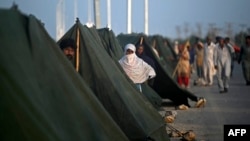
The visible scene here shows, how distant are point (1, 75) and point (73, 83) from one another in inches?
42.6

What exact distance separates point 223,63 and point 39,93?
48.1ft

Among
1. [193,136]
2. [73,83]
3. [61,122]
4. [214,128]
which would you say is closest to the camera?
[61,122]

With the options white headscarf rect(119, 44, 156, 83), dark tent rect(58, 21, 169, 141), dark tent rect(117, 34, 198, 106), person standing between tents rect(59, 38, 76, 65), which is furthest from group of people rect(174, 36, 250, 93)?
person standing between tents rect(59, 38, 76, 65)

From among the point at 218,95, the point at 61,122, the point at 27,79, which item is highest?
the point at 27,79

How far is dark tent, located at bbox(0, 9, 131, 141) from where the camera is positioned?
17.1 feet

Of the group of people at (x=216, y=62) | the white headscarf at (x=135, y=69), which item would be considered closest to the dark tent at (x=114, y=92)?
the white headscarf at (x=135, y=69)

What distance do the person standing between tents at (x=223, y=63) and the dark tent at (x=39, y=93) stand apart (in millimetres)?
13377

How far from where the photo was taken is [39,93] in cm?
555

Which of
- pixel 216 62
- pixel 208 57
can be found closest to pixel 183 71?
pixel 216 62

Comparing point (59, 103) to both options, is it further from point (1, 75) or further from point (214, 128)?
point (214, 128)

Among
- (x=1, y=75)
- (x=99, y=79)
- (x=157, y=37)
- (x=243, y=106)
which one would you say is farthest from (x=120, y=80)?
(x=157, y=37)

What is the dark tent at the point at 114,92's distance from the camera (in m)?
8.21

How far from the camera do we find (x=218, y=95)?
60.8 ft

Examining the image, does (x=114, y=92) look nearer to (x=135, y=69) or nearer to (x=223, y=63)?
(x=135, y=69)
